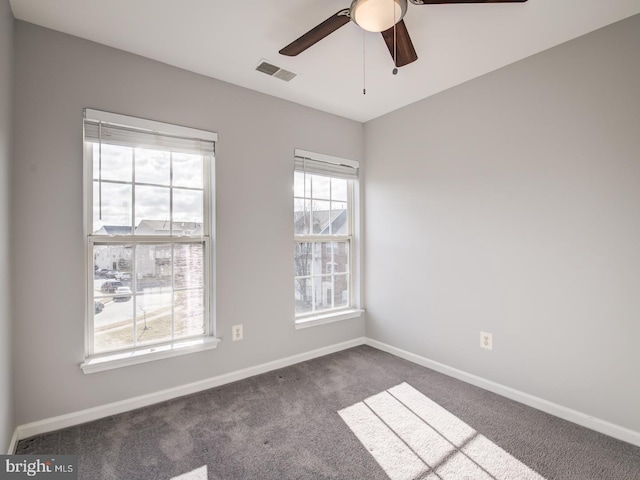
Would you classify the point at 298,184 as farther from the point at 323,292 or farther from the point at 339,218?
the point at 323,292

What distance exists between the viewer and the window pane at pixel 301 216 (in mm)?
3191

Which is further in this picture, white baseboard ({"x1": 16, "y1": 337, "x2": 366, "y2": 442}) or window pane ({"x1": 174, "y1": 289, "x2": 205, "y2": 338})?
window pane ({"x1": 174, "y1": 289, "x2": 205, "y2": 338})

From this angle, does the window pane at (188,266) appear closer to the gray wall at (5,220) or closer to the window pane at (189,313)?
the window pane at (189,313)

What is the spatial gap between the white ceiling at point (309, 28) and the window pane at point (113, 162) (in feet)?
2.29

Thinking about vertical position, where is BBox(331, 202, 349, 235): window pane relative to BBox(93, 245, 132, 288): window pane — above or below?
above

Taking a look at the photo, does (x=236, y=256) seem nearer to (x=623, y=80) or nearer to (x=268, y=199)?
(x=268, y=199)

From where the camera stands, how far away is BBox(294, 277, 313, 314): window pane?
Result: 3206mm

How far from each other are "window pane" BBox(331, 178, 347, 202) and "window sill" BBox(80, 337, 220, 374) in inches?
75.3

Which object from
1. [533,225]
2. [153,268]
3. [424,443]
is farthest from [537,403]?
[153,268]

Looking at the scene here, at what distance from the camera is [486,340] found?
2.60m

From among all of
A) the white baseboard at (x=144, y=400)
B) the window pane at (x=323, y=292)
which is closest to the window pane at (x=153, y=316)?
the white baseboard at (x=144, y=400)

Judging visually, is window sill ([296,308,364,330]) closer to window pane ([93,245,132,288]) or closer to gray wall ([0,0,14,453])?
window pane ([93,245,132,288])

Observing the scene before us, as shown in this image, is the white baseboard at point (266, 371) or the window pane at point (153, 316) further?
the window pane at point (153, 316)

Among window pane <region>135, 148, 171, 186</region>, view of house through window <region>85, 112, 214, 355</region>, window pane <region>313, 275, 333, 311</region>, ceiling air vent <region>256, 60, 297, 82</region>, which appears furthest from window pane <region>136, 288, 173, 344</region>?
ceiling air vent <region>256, 60, 297, 82</region>
